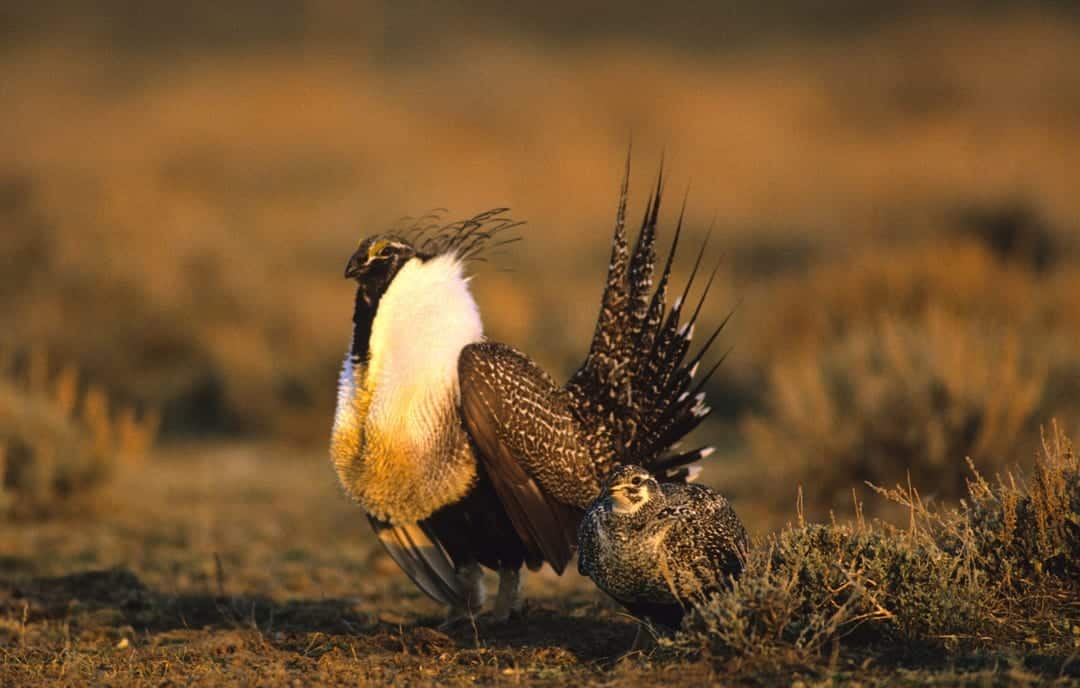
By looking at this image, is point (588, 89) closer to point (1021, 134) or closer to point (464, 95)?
point (464, 95)

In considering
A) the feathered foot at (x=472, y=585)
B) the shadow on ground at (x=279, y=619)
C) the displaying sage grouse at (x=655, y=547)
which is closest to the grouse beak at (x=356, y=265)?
the feathered foot at (x=472, y=585)

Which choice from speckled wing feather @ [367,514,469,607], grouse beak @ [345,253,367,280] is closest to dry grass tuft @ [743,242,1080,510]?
speckled wing feather @ [367,514,469,607]

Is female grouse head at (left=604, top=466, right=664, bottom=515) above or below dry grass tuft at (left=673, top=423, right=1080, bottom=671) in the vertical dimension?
above

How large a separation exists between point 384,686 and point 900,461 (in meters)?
5.16

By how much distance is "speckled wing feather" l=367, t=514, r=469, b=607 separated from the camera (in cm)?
611

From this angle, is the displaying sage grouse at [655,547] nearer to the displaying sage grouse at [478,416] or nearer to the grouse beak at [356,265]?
the displaying sage grouse at [478,416]

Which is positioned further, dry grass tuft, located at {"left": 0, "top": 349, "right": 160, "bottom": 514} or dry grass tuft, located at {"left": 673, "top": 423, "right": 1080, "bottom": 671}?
dry grass tuft, located at {"left": 0, "top": 349, "right": 160, "bottom": 514}

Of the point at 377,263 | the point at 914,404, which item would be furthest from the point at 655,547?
the point at 914,404

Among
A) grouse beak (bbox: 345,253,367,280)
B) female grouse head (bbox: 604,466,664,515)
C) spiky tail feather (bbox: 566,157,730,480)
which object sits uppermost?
grouse beak (bbox: 345,253,367,280)

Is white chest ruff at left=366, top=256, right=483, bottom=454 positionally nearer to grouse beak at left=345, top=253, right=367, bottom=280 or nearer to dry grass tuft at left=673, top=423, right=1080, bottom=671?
grouse beak at left=345, top=253, right=367, bottom=280

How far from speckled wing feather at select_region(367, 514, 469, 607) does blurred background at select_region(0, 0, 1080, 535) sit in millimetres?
1955

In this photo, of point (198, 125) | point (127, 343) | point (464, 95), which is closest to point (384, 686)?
point (127, 343)

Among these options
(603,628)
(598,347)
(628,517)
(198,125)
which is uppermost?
(198,125)

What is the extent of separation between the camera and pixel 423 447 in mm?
5664
